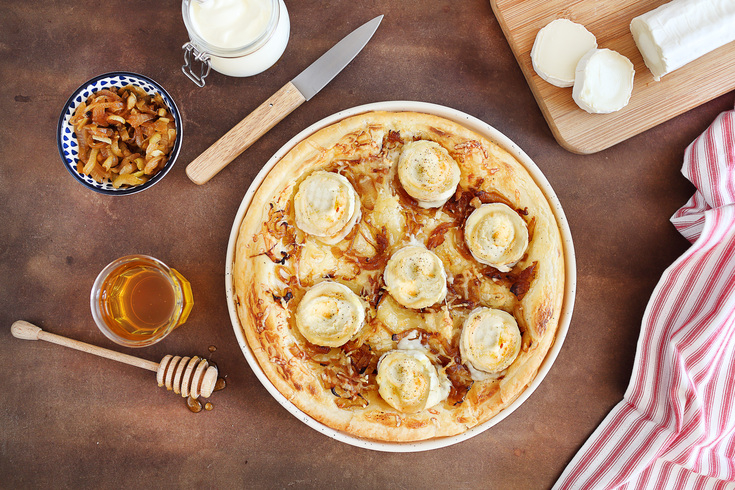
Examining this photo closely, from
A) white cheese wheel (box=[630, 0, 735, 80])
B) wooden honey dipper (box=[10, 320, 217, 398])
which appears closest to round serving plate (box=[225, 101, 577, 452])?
wooden honey dipper (box=[10, 320, 217, 398])

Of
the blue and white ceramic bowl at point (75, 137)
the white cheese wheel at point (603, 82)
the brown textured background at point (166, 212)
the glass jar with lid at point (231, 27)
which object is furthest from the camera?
the brown textured background at point (166, 212)

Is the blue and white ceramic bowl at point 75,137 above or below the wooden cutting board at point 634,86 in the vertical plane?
above

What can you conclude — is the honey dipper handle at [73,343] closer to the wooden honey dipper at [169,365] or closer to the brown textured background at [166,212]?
the wooden honey dipper at [169,365]

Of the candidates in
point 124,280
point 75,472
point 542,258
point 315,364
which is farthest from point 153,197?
point 542,258

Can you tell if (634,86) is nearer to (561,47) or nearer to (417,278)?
(561,47)

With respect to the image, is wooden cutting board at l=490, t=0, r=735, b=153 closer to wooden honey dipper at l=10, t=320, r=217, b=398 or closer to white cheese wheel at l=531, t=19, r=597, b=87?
white cheese wheel at l=531, t=19, r=597, b=87

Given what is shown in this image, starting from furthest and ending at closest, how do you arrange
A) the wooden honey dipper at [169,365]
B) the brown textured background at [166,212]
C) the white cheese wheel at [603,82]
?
the brown textured background at [166,212] < the wooden honey dipper at [169,365] < the white cheese wheel at [603,82]

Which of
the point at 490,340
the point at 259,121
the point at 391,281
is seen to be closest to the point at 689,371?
the point at 490,340

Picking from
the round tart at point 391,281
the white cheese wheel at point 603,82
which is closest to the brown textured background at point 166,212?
the white cheese wheel at point 603,82
